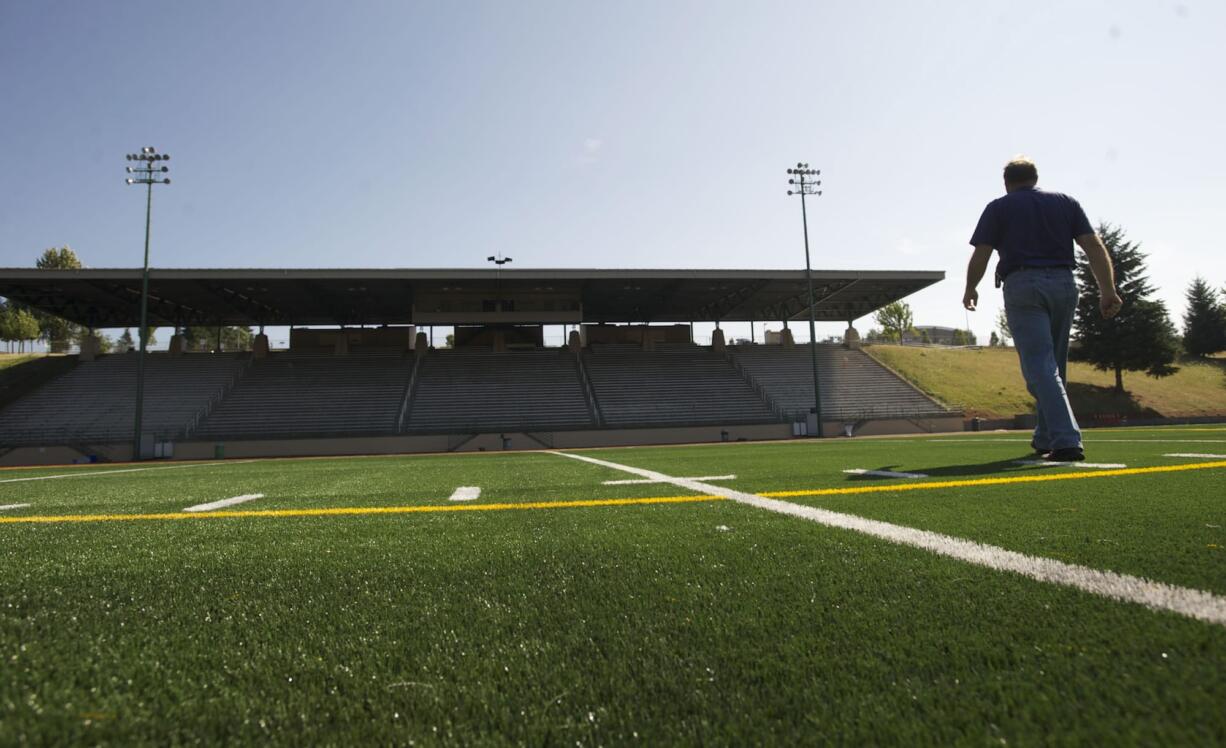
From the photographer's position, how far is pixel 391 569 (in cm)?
176

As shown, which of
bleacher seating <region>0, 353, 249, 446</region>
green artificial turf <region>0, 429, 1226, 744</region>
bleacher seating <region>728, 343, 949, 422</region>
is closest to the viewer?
green artificial turf <region>0, 429, 1226, 744</region>

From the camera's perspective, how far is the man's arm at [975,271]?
461cm

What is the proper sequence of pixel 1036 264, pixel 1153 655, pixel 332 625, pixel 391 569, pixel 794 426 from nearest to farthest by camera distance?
pixel 1153 655
pixel 332 625
pixel 391 569
pixel 1036 264
pixel 794 426

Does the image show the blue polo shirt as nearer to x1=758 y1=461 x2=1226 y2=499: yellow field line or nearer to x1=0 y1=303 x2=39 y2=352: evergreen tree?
x1=758 y1=461 x2=1226 y2=499: yellow field line

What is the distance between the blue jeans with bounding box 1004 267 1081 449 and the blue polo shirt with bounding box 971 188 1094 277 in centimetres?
9

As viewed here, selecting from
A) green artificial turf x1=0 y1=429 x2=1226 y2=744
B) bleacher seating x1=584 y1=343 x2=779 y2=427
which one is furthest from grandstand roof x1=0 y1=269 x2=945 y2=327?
green artificial turf x1=0 y1=429 x2=1226 y2=744

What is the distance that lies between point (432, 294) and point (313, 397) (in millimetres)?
8782

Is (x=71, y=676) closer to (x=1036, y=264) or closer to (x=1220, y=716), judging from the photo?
(x=1220, y=716)

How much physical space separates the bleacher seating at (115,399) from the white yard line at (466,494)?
25922 millimetres

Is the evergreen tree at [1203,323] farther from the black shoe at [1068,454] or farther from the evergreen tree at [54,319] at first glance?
the evergreen tree at [54,319]

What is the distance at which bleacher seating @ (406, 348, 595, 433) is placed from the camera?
84.6 ft

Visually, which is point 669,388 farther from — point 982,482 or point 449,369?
point 982,482

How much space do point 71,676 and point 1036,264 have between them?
5.52 m

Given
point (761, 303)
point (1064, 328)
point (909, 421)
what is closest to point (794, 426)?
point (909, 421)
